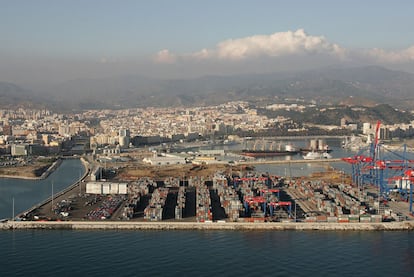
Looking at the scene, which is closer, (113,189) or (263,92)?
(113,189)

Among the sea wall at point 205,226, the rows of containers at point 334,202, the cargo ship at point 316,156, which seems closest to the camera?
the sea wall at point 205,226

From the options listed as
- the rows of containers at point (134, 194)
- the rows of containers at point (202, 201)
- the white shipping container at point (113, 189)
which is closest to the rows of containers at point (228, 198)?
the rows of containers at point (202, 201)

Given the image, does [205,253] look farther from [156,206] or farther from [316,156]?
[316,156]

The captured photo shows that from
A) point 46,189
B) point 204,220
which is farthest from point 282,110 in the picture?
point 204,220

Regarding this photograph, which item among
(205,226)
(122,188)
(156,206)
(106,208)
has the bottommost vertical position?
(205,226)

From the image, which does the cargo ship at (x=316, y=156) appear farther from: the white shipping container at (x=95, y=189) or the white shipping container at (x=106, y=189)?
the white shipping container at (x=95, y=189)

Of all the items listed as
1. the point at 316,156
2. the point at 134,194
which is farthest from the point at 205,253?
the point at 316,156

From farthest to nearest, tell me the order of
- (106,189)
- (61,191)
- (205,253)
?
1. (61,191)
2. (106,189)
3. (205,253)

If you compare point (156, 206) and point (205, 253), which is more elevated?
point (156, 206)

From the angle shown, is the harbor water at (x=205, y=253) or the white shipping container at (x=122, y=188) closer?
the harbor water at (x=205, y=253)

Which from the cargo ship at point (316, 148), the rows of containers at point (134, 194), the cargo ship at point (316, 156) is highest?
the cargo ship at point (316, 148)
